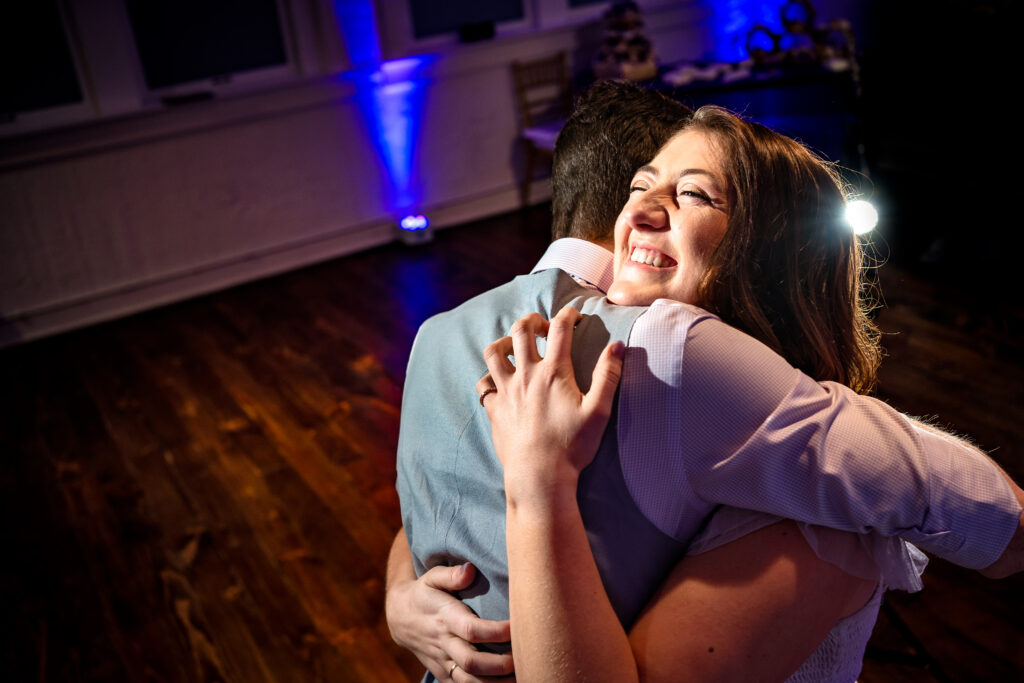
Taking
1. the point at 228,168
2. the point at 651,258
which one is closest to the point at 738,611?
the point at 651,258

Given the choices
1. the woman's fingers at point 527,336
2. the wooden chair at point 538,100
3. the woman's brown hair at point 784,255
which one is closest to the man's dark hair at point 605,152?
the woman's brown hair at point 784,255

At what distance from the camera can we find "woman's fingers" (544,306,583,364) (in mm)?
887

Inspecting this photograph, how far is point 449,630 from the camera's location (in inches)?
40.1

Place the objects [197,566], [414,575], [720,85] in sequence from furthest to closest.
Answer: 1. [720,85]
2. [197,566]
3. [414,575]

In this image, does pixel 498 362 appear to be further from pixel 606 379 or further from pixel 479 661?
pixel 479 661

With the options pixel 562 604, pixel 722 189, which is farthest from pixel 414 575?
pixel 722 189

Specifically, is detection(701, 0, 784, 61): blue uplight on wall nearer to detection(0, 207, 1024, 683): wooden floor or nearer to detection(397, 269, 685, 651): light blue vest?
detection(0, 207, 1024, 683): wooden floor

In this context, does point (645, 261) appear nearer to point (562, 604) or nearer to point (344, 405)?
point (562, 604)

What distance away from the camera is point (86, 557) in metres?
2.70

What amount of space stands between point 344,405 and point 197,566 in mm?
999

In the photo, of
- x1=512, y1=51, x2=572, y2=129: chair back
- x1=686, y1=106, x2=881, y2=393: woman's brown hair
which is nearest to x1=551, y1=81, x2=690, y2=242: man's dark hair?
x1=686, y1=106, x2=881, y2=393: woman's brown hair

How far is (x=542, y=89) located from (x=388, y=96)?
1253 mm

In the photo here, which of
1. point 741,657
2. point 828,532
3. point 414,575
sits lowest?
point 414,575

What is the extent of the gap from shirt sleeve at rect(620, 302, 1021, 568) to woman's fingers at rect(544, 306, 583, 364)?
86 mm
